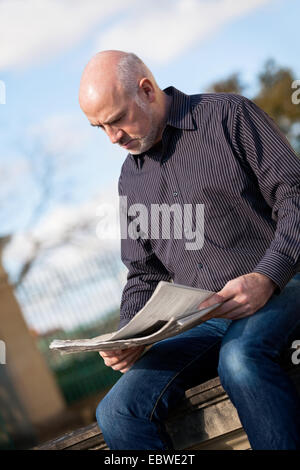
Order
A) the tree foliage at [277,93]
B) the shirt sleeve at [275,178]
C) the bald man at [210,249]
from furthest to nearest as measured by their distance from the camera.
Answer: the tree foliage at [277,93] < the shirt sleeve at [275,178] < the bald man at [210,249]

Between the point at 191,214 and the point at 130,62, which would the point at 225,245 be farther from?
the point at 130,62

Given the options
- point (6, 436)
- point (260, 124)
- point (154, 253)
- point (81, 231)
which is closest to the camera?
point (260, 124)

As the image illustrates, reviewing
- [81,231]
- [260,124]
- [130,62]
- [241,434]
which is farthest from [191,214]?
[81,231]

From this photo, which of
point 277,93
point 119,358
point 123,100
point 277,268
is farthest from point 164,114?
point 277,93

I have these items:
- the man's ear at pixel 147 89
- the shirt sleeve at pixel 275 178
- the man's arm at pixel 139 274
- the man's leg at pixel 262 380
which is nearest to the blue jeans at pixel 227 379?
the man's leg at pixel 262 380

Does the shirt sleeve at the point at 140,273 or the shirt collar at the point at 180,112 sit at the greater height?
the shirt collar at the point at 180,112

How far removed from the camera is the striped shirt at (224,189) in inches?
98.7

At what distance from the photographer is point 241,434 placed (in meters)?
2.67

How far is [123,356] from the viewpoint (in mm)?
2660

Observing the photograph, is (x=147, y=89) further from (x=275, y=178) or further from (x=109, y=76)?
(x=275, y=178)

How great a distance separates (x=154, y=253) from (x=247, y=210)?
1.63 ft

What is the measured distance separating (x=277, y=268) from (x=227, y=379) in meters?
0.38

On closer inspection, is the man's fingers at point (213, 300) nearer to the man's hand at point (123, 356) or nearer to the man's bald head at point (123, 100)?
the man's hand at point (123, 356)

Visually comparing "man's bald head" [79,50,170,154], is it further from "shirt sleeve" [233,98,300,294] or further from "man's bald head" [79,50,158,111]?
"shirt sleeve" [233,98,300,294]
